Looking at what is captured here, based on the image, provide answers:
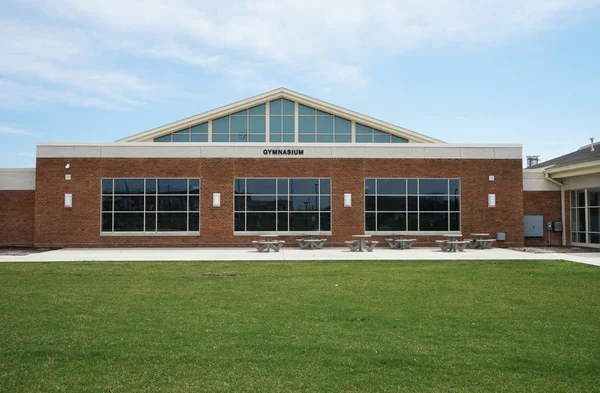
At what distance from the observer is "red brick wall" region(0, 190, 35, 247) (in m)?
27.8

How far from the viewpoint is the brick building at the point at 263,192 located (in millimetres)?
26828

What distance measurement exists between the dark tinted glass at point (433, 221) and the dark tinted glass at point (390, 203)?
1.15 meters

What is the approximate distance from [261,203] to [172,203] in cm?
448

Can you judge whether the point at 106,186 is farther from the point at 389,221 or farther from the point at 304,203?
the point at 389,221

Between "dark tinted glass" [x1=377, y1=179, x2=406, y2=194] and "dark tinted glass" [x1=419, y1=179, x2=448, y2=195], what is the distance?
3.12ft

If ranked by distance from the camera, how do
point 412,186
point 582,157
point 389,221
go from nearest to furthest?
point 389,221 → point 412,186 → point 582,157

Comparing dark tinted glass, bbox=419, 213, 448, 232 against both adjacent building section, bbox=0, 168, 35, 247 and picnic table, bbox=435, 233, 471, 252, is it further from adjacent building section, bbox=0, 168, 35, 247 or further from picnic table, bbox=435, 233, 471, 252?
adjacent building section, bbox=0, 168, 35, 247

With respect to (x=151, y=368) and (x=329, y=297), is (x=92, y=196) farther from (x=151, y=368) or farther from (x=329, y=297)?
(x=151, y=368)

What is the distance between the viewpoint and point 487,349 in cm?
738

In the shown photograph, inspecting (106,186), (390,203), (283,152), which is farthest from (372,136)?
(106,186)

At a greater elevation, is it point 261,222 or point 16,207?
point 16,207

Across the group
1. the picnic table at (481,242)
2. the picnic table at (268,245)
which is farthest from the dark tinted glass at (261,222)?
the picnic table at (481,242)

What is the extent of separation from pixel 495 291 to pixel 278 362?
7.44 m

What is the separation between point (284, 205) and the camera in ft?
89.1
